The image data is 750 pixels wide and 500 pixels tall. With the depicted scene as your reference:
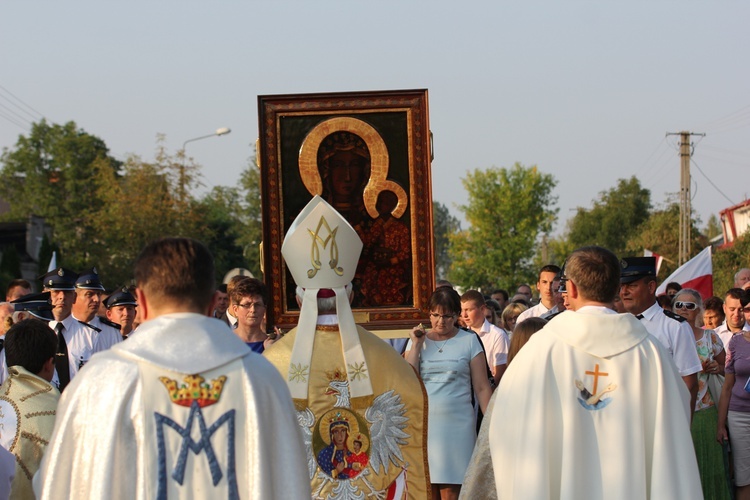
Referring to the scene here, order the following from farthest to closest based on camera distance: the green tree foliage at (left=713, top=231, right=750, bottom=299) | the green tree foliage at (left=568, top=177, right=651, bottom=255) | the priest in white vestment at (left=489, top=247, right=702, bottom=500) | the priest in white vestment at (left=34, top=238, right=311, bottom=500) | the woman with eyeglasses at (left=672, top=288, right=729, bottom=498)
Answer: the green tree foliage at (left=568, top=177, right=651, bottom=255), the green tree foliage at (left=713, top=231, right=750, bottom=299), the woman with eyeglasses at (left=672, top=288, right=729, bottom=498), the priest in white vestment at (left=489, top=247, right=702, bottom=500), the priest in white vestment at (left=34, top=238, right=311, bottom=500)

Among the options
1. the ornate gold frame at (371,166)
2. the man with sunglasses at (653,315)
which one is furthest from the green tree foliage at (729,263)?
the man with sunglasses at (653,315)

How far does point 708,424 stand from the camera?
9.80 metres

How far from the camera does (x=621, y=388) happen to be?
5.39 meters

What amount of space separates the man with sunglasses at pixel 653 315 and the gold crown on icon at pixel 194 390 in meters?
4.79

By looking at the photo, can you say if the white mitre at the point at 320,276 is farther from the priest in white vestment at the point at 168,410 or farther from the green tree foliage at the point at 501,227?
the green tree foliage at the point at 501,227

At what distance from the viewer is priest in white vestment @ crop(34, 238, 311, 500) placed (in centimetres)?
379

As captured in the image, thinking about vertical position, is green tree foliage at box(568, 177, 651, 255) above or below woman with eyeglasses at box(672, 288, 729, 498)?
above

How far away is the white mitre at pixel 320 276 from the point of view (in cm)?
688

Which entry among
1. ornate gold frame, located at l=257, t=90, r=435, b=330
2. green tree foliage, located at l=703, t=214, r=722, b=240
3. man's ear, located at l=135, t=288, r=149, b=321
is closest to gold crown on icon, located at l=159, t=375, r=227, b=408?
man's ear, located at l=135, t=288, r=149, b=321

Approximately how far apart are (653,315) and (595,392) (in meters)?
3.01

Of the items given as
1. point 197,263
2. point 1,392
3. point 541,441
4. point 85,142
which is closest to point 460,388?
point 541,441

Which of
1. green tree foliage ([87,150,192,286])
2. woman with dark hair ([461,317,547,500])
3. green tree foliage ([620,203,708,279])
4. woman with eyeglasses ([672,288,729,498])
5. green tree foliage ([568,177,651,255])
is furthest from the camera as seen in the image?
green tree foliage ([568,177,651,255])

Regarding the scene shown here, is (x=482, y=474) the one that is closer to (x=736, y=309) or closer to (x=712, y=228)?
(x=736, y=309)

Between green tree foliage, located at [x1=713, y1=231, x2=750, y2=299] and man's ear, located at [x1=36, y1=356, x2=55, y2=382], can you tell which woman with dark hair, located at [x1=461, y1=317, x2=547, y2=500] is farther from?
green tree foliage, located at [x1=713, y1=231, x2=750, y2=299]
